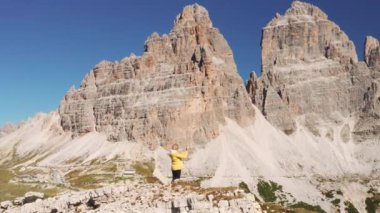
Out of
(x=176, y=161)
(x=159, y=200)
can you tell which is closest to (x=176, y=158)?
(x=176, y=161)

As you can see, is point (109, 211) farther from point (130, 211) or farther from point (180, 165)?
point (180, 165)

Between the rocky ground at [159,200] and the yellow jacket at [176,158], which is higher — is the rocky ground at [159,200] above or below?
below

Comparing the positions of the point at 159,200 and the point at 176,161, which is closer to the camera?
the point at 159,200

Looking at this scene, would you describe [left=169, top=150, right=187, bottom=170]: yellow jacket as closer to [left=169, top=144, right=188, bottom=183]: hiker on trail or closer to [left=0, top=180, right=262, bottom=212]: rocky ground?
[left=169, top=144, right=188, bottom=183]: hiker on trail

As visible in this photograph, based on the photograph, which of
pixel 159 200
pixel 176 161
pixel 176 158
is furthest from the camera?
pixel 176 161

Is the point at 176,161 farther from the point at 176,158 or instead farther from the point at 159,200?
the point at 159,200

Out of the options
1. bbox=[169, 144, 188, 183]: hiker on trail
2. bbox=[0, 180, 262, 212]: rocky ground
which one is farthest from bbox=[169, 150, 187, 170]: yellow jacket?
bbox=[0, 180, 262, 212]: rocky ground

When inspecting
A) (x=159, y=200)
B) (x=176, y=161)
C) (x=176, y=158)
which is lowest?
(x=159, y=200)

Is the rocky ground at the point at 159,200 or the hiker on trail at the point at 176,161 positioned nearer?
the rocky ground at the point at 159,200

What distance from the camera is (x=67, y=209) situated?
44344 millimetres

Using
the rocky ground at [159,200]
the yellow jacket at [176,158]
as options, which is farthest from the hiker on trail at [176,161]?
the rocky ground at [159,200]

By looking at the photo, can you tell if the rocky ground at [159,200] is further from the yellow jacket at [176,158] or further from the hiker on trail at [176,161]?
the yellow jacket at [176,158]

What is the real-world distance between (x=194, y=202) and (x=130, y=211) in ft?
15.2

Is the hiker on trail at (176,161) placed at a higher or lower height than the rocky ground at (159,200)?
higher
